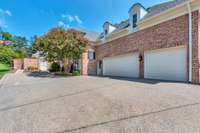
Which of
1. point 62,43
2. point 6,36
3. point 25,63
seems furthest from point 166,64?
point 6,36

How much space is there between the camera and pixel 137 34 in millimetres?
13641

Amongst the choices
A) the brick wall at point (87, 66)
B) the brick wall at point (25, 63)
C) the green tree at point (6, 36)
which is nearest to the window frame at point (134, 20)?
the brick wall at point (87, 66)

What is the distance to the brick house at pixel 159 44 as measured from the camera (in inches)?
367

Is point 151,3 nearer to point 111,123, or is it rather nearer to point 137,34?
point 137,34

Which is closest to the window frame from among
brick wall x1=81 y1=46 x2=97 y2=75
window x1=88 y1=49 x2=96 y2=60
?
brick wall x1=81 y1=46 x2=97 y2=75

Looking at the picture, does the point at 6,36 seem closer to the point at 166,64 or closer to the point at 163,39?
the point at 163,39

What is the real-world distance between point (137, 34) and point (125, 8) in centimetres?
410

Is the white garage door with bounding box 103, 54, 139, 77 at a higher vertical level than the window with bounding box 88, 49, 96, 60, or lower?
lower

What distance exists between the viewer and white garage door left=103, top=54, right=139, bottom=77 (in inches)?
545

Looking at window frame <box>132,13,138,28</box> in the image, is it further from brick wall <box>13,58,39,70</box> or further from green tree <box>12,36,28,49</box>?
green tree <box>12,36,28,49</box>

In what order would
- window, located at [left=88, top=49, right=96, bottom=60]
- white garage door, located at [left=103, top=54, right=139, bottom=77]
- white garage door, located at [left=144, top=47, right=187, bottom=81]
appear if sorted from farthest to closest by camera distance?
window, located at [left=88, top=49, right=96, bottom=60] → white garage door, located at [left=103, top=54, right=139, bottom=77] → white garage door, located at [left=144, top=47, right=187, bottom=81]

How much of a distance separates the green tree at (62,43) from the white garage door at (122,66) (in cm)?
363

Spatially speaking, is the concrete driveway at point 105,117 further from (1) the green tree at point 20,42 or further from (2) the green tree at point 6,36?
(1) the green tree at point 20,42

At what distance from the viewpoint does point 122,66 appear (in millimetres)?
15516
